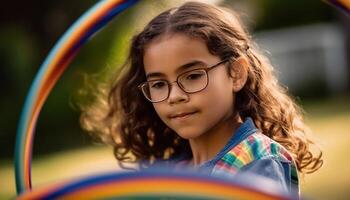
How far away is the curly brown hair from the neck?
0.10m

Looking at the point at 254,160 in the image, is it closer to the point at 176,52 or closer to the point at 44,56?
the point at 176,52

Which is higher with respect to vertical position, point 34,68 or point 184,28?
point 34,68

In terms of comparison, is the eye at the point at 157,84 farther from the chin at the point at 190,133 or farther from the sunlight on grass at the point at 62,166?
the sunlight on grass at the point at 62,166

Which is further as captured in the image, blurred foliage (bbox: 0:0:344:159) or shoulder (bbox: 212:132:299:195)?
blurred foliage (bbox: 0:0:344:159)

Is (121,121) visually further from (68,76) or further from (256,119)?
(68,76)

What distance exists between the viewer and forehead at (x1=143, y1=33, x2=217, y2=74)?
2.97 metres

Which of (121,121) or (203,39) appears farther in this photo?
(121,121)

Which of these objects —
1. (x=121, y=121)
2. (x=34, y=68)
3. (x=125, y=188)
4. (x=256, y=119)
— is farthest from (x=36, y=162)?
(x=125, y=188)

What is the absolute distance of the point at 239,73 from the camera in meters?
3.19

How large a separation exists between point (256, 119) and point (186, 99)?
1.51ft

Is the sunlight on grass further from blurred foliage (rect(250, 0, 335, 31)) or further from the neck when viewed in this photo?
blurred foliage (rect(250, 0, 335, 31))

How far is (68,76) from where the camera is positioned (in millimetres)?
11219

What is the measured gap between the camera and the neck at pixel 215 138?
3119 mm

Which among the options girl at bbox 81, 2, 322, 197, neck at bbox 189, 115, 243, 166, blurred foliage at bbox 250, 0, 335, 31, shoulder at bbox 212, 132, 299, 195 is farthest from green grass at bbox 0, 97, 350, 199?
blurred foliage at bbox 250, 0, 335, 31
